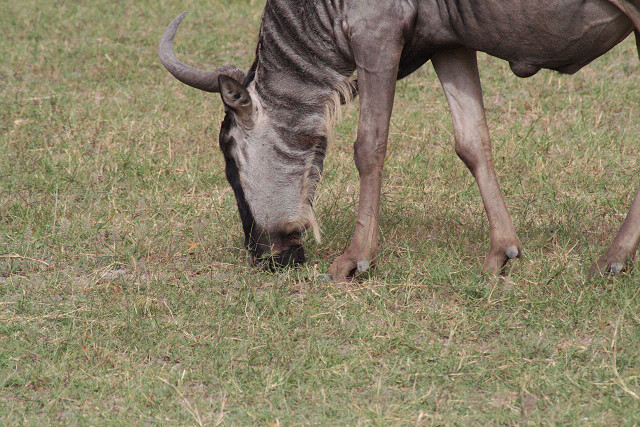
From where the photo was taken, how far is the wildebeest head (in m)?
4.80

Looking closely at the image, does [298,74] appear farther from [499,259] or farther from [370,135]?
[499,259]

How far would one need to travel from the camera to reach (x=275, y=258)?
16.0 feet

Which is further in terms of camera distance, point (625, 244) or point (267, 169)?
point (267, 169)

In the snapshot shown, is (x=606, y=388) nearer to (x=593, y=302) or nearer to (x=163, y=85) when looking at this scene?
(x=593, y=302)

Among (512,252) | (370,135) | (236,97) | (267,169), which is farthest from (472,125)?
(236,97)

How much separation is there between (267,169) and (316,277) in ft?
2.25

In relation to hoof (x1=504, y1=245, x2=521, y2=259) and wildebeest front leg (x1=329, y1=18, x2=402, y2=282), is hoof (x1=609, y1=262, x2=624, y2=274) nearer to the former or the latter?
hoof (x1=504, y1=245, x2=521, y2=259)

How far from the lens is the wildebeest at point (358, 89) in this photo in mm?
4336

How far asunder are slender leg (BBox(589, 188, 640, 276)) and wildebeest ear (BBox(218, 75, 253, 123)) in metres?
2.12

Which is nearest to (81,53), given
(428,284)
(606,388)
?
(428,284)

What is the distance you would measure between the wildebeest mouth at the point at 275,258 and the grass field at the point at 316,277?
0.07 meters

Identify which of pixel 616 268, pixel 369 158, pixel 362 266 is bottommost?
pixel 362 266

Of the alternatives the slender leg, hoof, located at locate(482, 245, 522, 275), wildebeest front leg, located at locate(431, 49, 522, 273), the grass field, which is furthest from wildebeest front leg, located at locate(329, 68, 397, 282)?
the slender leg

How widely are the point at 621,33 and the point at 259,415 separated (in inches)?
102
